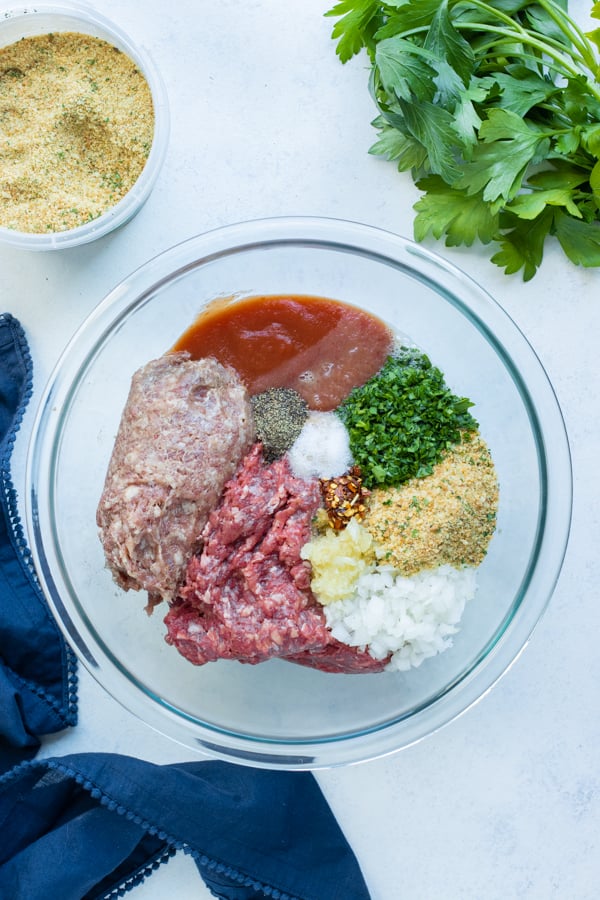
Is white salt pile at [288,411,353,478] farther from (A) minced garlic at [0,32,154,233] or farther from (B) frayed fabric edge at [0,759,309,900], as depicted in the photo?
(B) frayed fabric edge at [0,759,309,900]

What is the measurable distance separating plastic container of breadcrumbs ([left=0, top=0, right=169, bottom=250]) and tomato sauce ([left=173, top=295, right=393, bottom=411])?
0.45 metres

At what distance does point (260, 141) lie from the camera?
2.58 metres

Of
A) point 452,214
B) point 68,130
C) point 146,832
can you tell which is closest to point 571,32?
point 452,214

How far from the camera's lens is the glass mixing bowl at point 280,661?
7.89 feet

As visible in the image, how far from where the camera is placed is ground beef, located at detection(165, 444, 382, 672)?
2131mm

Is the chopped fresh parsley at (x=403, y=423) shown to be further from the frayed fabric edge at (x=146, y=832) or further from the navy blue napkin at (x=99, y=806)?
the frayed fabric edge at (x=146, y=832)

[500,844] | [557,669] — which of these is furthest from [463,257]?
[500,844]

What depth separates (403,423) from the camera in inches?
89.6

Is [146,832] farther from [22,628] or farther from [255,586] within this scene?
[255,586]

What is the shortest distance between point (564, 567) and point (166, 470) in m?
1.26

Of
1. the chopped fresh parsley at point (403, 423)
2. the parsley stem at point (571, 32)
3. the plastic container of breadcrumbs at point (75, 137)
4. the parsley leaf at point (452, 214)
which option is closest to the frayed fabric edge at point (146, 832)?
the chopped fresh parsley at point (403, 423)

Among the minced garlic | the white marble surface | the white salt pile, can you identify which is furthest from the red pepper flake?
the minced garlic

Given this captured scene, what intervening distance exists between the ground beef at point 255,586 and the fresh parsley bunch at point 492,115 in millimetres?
909

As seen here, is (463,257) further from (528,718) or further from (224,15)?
(528,718)
